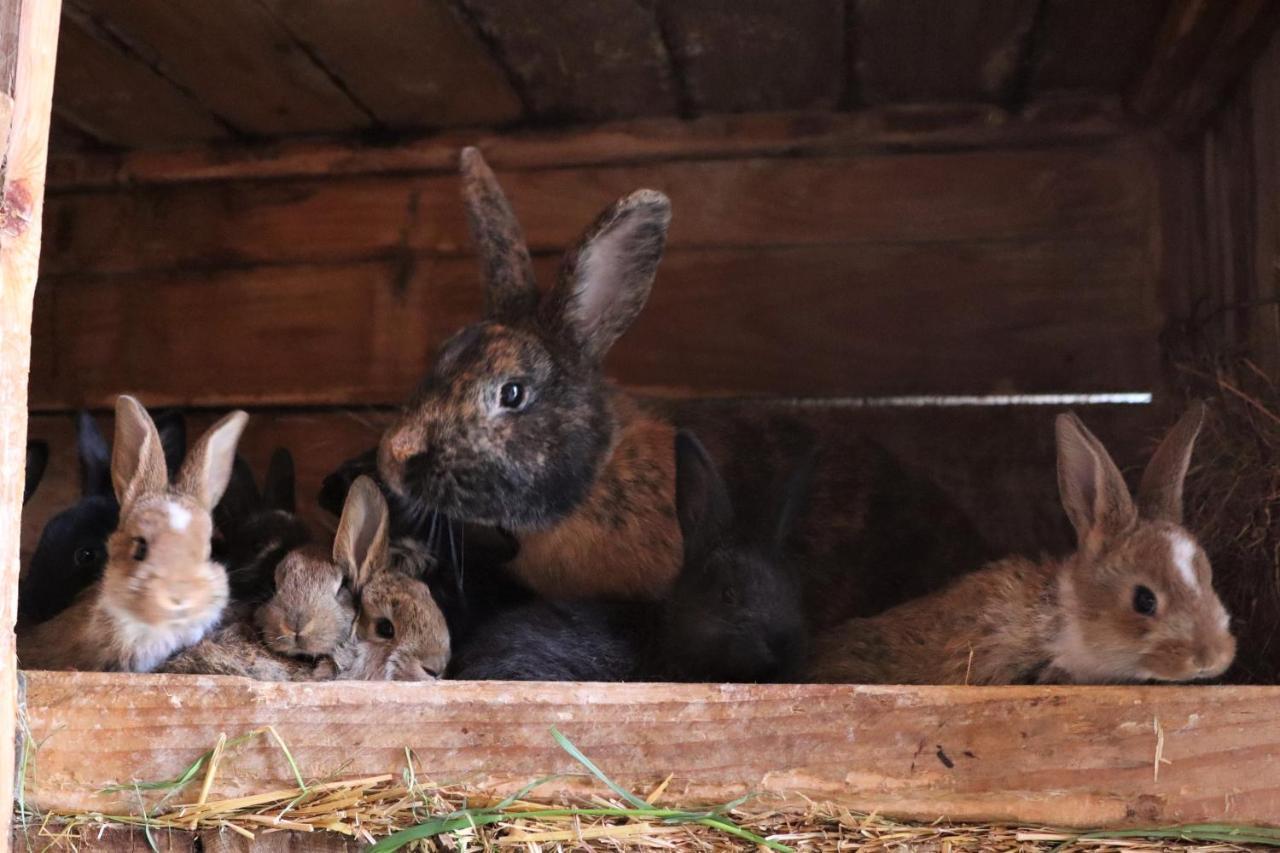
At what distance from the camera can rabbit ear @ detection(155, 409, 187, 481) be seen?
7.80ft

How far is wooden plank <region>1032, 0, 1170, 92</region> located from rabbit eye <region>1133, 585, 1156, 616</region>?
1.14 metres

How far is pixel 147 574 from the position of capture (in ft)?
5.60

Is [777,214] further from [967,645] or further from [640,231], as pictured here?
[967,645]

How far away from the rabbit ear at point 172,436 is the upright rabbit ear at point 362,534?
59cm

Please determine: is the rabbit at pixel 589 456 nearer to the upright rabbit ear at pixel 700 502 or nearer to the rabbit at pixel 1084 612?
Result: the upright rabbit ear at pixel 700 502

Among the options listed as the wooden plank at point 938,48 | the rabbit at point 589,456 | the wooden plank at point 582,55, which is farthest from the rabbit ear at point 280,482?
the wooden plank at point 938,48

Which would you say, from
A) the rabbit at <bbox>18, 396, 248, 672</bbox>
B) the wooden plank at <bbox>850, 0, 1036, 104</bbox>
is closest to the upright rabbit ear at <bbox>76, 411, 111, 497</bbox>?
the rabbit at <bbox>18, 396, 248, 672</bbox>

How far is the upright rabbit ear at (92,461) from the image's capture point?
238 centimetres

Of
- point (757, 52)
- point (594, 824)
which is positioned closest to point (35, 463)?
point (594, 824)

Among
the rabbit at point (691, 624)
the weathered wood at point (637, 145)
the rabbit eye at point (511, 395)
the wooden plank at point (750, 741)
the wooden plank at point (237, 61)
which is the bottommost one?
the wooden plank at point (750, 741)

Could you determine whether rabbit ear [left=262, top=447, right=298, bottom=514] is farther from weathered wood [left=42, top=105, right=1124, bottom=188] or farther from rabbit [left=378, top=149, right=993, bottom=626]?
weathered wood [left=42, top=105, right=1124, bottom=188]

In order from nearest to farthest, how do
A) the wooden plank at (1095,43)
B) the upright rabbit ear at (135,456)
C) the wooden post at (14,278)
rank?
1. the wooden post at (14,278)
2. the upright rabbit ear at (135,456)
3. the wooden plank at (1095,43)

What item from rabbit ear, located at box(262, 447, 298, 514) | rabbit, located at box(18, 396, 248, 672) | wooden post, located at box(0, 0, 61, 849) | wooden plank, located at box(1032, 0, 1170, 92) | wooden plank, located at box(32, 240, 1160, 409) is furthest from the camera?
wooden plank, located at box(32, 240, 1160, 409)

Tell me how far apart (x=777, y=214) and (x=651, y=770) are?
1.61m
